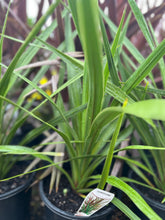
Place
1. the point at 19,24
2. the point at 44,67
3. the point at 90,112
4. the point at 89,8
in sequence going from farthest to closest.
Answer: the point at 19,24 < the point at 44,67 < the point at 90,112 < the point at 89,8

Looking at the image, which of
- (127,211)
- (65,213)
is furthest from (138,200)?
(65,213)

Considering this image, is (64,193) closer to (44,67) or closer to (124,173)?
(124,173)

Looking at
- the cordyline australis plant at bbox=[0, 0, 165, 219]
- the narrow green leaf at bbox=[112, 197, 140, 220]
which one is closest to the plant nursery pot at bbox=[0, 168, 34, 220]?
the cordyline australis plant at bbox=[0, 0, 165, 219]

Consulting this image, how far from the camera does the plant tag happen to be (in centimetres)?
37

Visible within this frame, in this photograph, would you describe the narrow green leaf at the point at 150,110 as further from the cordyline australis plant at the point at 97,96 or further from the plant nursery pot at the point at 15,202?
the plant nursery pot at the point at 15,202

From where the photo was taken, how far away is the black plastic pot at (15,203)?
51cm

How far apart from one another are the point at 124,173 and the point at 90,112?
0.39 metres

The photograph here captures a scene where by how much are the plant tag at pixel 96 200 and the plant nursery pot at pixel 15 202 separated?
0.21m

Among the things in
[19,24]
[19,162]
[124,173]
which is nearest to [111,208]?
[124,173]

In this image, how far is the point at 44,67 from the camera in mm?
608

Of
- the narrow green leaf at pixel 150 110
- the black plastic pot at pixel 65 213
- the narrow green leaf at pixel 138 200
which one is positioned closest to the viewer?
the narrow green leaf at pixel 150 110

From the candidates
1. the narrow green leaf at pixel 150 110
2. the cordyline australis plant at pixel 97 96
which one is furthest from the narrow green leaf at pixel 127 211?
the narrow green leaf at pixel 150 110

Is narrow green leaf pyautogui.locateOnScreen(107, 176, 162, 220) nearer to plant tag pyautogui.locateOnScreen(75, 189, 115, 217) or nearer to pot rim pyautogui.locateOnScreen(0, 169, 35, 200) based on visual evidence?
plant tag pyautogui.locateOnScreen(75, 189, 115, 217)

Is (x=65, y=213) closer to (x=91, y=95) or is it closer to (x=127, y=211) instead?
(x=127, y=211)
